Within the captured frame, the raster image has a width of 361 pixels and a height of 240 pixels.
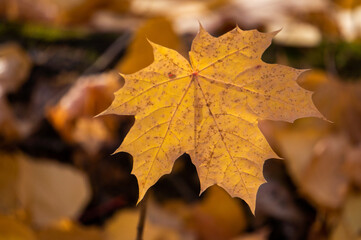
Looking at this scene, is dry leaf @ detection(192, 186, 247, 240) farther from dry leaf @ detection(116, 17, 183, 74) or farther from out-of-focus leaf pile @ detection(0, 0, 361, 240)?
dry leaf @ detection(116, 17, 183, 74)

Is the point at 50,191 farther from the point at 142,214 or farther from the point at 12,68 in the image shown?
the point at 142,214

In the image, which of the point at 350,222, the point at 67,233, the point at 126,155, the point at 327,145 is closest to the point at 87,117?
the point at 126,155

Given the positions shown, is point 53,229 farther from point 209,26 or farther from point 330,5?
point 330,5

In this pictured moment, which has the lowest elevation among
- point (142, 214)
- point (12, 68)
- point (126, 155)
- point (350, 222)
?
point (350, 222)

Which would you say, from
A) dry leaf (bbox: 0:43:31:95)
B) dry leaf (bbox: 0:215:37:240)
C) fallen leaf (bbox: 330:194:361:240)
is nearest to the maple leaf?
dry leaf (bbox: 0:215:37:240)

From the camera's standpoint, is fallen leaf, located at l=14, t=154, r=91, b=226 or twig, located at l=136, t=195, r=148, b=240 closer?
twig, located at l=136, t=195, r=148, b=240

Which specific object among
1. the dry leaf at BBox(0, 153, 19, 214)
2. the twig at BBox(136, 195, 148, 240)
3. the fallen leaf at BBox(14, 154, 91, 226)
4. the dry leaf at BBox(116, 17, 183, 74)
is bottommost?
the fallen leaf at BBox(14, 154, 91, 226)
